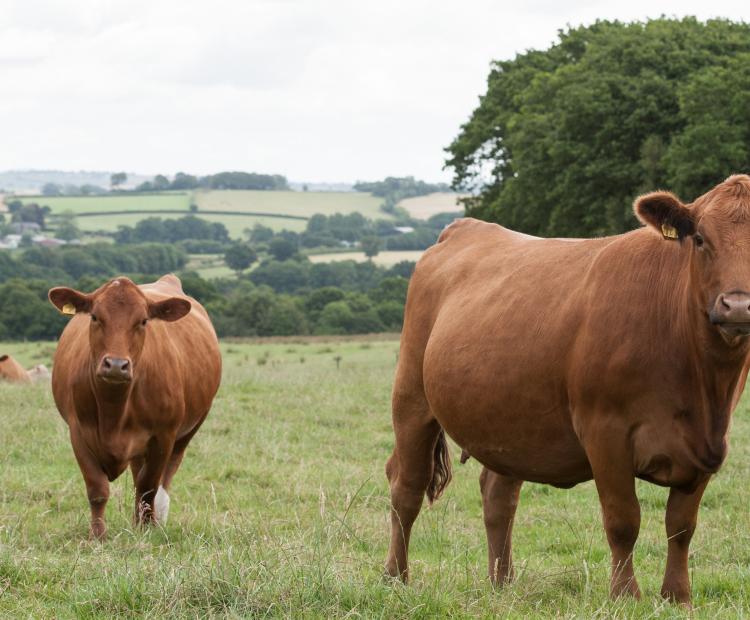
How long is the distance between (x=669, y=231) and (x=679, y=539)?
1.63 meters

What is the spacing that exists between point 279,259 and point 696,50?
71478 mm

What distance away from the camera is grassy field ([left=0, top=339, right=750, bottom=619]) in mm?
4953

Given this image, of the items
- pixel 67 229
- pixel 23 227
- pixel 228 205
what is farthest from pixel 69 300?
pixel 228 205

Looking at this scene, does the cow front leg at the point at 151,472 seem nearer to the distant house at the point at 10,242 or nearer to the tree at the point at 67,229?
the distant house at the point at 10,242

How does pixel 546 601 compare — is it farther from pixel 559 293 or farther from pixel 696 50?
pixel 696 50

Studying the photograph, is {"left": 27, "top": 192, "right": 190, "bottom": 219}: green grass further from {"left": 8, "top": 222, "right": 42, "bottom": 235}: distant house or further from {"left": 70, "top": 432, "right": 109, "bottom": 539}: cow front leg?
{"left": 70, "top": 432, "right": 109, "bottom": 539}: cow front leg

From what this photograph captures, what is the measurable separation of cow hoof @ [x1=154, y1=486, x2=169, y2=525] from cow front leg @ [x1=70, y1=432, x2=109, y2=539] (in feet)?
1.72

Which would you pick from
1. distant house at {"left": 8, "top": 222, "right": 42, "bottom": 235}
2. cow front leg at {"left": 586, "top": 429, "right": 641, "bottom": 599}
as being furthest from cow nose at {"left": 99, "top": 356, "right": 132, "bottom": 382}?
distant house at {"left": 8, "top": 222, "right": 42, "bottom": 235}

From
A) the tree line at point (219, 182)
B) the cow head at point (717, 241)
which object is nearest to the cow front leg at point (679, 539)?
the cow head at point (717, 241)

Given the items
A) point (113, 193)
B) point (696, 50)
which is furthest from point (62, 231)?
point (696, 50)

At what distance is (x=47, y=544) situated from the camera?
7.59 m

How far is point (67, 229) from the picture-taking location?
382ft

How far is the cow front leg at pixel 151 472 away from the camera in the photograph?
8.94 metres

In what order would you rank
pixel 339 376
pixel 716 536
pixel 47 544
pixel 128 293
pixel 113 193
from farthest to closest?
pixel 113 193 → pixel 339 376 → pixel 128 293 → pixel 716 536 → pixel 47 544
